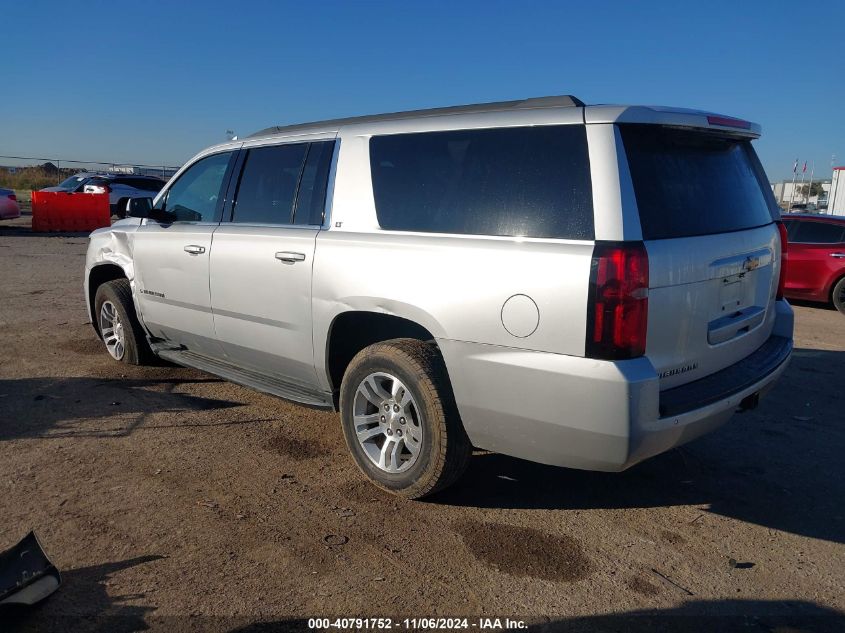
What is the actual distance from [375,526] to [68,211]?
Answer: 2119 centimetres

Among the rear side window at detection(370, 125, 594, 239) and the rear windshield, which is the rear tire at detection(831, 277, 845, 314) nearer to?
the rear windshield

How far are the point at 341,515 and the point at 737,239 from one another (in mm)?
2547

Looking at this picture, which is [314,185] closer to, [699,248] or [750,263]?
[699,248]

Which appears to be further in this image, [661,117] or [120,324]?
[120,324]

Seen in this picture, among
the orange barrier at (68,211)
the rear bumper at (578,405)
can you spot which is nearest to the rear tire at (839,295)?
the rear bumper at (578,405)

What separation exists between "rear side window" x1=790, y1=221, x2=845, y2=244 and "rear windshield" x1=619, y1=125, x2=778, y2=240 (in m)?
7.97

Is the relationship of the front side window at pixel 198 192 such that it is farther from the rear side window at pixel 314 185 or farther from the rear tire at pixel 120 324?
the rear side window at pixel 314 185

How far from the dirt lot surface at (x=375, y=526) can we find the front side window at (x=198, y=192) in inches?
57.4

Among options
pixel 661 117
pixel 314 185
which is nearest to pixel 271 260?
pixel 314 185

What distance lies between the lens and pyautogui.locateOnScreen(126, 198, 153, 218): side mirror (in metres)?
5.64

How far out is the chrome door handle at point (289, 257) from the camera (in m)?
4.25

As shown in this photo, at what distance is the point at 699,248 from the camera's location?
331 centimetres

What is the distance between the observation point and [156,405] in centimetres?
532

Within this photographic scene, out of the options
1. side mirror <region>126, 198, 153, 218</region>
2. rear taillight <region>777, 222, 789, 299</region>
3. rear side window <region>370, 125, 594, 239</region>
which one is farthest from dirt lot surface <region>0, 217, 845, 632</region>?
side mirror <region>126, 198, 153, 218</region>
